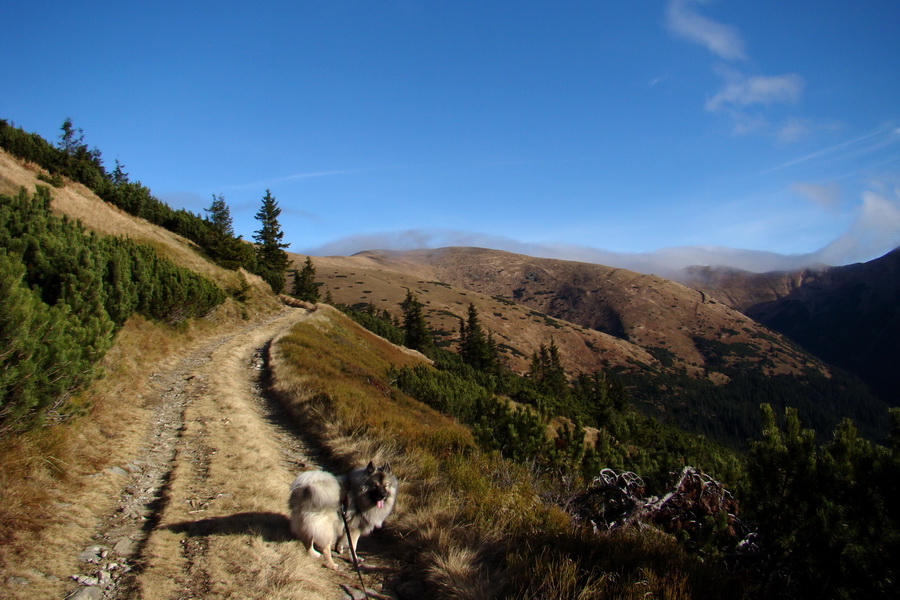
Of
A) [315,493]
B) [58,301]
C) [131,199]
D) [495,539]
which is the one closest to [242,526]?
[315,493]

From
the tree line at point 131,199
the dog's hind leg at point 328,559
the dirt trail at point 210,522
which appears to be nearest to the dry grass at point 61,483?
the dirt trail at point 210,522

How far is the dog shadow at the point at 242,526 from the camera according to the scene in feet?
16.1

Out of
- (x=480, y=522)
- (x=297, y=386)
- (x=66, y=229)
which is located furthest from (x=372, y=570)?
(x=66, y=229)

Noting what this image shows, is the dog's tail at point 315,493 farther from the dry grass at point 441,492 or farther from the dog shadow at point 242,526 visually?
the dry grass at point 441,492

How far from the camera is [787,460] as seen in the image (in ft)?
15.2

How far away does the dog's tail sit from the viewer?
15.2 feet

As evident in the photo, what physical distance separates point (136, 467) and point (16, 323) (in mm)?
2878

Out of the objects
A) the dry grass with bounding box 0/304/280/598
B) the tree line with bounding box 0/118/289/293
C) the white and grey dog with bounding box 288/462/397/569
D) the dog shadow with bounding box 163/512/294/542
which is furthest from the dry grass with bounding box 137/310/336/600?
the tree line with bounding box 0/118/289/293

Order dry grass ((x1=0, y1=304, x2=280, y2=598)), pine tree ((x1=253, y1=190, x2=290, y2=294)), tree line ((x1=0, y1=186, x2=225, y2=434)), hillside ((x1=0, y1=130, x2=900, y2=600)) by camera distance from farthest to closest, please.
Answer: pine tree ((x1=253, y1=190, x2=290, y2=294)) → tree line ((x1=0, y1=186, x2=225, y2=434)) → dry grass ((x1=0, y1=304, x2=280, y2=598)) → hillside ((x1=0, y1=130, x2=900, y2=600))

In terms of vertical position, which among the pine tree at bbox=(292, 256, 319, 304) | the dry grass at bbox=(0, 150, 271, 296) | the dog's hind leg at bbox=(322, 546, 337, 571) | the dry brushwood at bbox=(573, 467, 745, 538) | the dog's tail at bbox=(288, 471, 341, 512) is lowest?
the dog's hind leg at bbox=(322, 546, 337, 571)

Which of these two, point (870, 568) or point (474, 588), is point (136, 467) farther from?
point (870, 568)

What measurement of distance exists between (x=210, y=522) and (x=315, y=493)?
5.12 ft

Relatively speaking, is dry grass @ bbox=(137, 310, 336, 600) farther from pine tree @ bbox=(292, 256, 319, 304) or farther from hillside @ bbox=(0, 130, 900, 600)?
pine tree @ bbox=(292, 256, 319, 304)

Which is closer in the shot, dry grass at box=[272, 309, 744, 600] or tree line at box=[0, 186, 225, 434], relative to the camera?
dry grass at box=[272, 309, 744, 600]
